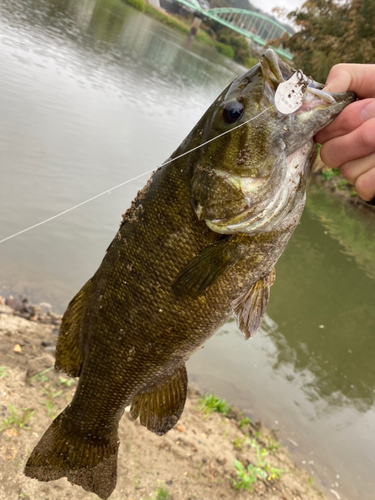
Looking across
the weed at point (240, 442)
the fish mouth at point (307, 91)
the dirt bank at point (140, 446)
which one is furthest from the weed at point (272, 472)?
the fish mouth at point (307, 91)

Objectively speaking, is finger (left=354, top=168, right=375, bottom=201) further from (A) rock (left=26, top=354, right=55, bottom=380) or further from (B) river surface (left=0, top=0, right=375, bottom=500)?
(B) river surface (left=0, top=0, right=375, bottom=500)

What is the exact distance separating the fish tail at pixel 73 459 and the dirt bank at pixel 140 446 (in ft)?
1.99

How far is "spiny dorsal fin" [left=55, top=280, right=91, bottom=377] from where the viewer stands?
2.06m

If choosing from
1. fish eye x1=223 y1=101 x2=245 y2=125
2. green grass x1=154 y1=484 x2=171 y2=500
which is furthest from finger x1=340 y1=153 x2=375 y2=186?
green grass x1=154 y1=484 x2=171 y2=500

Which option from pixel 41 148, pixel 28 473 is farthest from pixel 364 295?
pixel 28 473

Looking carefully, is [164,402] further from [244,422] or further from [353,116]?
[244,422]

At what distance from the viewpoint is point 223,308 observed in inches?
70.9

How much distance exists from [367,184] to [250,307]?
2.64 ft

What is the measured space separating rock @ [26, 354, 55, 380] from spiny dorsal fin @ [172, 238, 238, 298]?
94.8 inches

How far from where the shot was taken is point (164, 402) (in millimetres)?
2137

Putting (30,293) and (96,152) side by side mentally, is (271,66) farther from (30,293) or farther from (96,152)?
(96,152)

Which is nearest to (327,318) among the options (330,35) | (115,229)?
(115,229)

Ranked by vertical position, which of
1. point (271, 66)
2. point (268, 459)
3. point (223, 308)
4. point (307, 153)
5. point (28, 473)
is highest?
point (271, 66)

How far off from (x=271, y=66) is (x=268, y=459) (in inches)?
147
